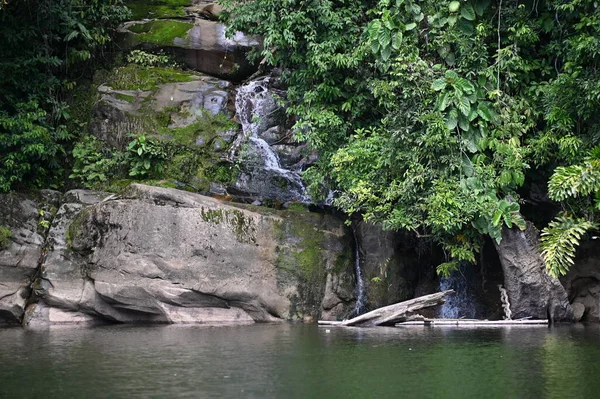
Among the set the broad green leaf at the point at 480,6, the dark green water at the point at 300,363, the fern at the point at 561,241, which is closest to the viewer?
the dark green water at the point at 300,363

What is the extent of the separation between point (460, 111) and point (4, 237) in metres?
10.2

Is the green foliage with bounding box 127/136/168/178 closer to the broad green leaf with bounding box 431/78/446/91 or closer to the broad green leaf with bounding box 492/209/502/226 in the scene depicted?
the broad green leaf with bounding box 431/78/446/91

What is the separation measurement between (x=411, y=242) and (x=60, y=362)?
950 centimetres

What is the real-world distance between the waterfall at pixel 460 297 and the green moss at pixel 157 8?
12.3 metres

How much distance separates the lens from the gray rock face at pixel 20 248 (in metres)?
15.9

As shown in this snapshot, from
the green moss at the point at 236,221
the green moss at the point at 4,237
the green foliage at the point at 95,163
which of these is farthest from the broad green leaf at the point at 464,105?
the green moss at the point at 4,237

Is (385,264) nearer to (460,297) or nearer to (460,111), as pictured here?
(460,297)

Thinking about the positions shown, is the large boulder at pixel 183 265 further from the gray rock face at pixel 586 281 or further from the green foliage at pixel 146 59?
the green foliage at pixel 146 59

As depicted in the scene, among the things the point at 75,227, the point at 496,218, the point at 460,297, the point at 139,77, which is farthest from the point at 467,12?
the point at 139,77

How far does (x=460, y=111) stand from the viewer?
1533cm

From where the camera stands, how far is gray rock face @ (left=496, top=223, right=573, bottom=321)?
50.9ft

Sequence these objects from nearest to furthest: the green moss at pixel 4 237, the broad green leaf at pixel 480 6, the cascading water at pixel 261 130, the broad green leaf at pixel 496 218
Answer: the broad green leaf at pixel 496 218, the broad green leaf at pixel 480 6, the green moss at pixel 4 237, the cascading water at pixel 261 130

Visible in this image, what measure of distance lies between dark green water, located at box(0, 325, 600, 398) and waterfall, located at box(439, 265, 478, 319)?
2384 mm

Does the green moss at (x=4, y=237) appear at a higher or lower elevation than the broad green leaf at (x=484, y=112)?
lower
